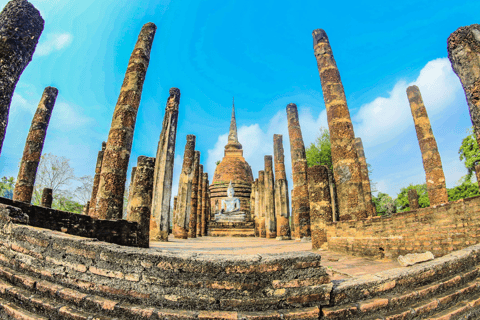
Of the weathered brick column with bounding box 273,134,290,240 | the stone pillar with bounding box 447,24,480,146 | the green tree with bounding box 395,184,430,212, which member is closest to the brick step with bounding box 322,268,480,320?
the stone pillar with bounding box 447,24,480,146

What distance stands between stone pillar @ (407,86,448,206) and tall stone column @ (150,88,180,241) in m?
9.55

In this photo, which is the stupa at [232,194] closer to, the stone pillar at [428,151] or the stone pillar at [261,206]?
the stone pillar at [261,206]

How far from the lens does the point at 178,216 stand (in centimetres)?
1168

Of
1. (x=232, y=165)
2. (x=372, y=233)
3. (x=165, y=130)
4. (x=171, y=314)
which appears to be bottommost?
(x=171, y=314)

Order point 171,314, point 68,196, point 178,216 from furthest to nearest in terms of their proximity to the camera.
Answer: point 68,196, point 178,216, point 171,314

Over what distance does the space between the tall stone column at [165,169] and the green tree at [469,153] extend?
17.2 meters

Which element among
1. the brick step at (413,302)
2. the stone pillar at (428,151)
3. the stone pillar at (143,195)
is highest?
the stone pillar at (428,151)

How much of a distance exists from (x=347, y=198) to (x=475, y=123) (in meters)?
3.04

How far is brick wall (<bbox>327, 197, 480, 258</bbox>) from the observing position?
11.6 feet

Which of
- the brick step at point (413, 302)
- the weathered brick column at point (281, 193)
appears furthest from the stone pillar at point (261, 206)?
the brick step at point (413, 302)

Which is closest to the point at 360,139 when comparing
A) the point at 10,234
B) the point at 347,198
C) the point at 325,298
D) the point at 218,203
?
the point at 347,198

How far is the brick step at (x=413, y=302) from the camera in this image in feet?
5.94

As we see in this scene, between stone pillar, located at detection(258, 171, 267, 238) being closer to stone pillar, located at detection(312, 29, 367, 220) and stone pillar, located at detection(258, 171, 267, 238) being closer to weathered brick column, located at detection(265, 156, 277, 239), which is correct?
weathered brick column, located at detection(265, 156, 277, 239)

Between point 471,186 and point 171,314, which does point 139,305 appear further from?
point 471,186
